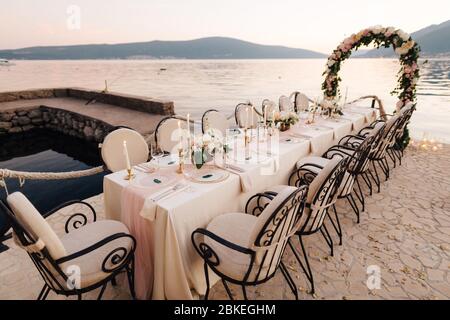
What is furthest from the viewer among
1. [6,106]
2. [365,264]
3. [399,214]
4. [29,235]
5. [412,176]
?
[6,106]

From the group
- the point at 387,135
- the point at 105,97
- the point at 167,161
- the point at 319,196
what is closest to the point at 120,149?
the point at 167,161

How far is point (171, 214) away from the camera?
2.17 meters

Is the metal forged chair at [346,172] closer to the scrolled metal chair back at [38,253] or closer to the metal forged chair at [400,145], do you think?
the metal forged chair at [400,145]

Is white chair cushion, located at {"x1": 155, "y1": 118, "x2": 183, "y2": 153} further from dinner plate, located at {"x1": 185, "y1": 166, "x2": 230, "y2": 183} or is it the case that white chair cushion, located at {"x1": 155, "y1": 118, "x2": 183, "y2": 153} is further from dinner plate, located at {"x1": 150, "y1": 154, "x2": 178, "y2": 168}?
dinner plate, located at {"x1": 185, "y1": 166, "x2": 230, "y2": 183}

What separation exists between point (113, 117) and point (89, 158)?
5.33 ft

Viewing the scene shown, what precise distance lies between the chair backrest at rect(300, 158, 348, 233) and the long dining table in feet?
2.16

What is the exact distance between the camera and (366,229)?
12.2 feet

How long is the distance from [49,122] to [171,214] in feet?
39.2

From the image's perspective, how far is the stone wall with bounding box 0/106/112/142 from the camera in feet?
31.8

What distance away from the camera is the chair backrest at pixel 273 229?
6.16 ft

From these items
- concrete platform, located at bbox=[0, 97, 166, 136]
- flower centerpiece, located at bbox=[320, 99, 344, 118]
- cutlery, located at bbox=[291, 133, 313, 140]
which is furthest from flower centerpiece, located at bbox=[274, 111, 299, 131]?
concrete platform, located at bbox=[0, 97, 166, 136]

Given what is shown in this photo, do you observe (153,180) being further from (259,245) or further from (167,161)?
(259,245)
